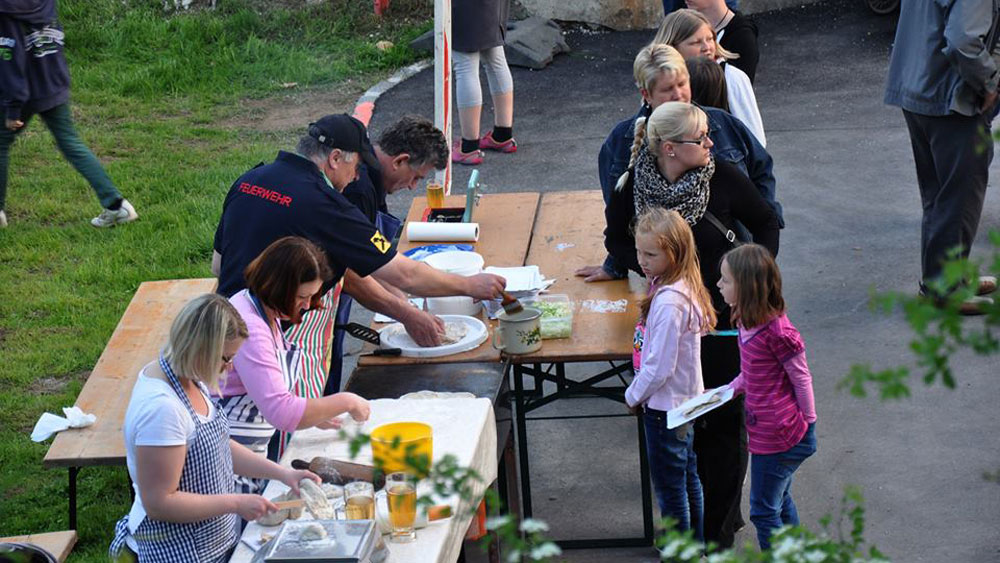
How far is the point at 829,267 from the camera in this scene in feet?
23.8

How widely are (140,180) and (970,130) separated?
582 cm

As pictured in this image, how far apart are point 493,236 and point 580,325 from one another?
1175mm

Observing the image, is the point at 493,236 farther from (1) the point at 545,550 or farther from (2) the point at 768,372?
(1) the point at 545,550

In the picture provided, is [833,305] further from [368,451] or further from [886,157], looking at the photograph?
[368,451]

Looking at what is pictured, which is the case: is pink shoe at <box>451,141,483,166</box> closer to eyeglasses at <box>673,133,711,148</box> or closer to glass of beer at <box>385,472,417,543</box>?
eyeglasses at <box>673,133,711,148</box>

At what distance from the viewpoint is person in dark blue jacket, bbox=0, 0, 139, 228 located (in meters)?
7.51

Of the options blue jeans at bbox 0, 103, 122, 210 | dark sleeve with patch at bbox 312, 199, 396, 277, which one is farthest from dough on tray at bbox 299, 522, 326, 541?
blue jeans at bbox 0, 103, 122, 210

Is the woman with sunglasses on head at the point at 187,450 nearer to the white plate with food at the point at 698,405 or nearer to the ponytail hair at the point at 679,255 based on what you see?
the white plate with food at the point at 698,405

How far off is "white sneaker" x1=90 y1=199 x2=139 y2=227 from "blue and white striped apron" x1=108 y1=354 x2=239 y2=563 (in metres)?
5.21

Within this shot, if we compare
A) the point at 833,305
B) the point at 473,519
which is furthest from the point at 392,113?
the point at 473,519

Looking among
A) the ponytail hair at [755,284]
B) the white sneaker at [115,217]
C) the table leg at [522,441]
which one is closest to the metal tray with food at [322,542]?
the ponytail hair at [755,284]

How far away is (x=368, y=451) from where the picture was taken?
3.86 meters

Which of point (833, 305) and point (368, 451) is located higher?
point (368, 451)

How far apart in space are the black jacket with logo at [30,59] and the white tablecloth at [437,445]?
4.59m
